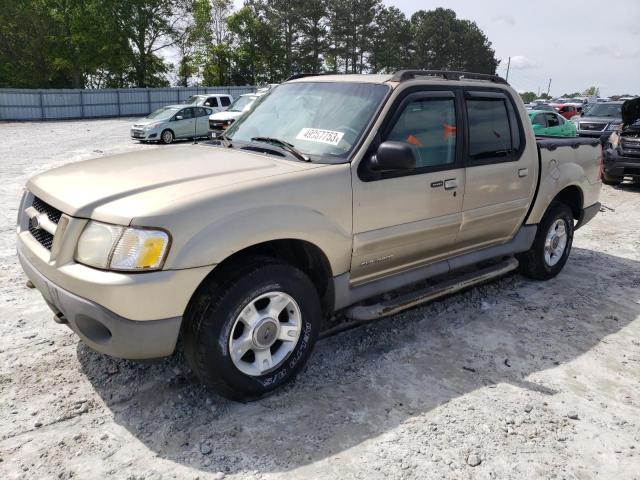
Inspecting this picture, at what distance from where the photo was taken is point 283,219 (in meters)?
3.05

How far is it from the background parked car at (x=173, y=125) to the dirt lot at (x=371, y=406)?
51.7 ft

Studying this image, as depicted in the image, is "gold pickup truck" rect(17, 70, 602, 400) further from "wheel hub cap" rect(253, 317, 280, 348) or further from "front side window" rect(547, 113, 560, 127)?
"front side window" rect(547, 113, 560, 127)

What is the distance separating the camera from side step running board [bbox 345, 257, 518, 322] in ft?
11.9

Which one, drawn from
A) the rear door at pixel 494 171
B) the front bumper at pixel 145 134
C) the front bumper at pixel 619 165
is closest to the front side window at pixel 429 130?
the rear door at pixel 494 171

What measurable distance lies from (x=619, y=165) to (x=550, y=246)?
7.11 meters

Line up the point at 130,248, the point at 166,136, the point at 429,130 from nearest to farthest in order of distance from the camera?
the point at 130,248
the point at 429,130
the point at 166,136

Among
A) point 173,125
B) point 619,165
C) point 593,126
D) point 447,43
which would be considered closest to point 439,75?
point 619,165

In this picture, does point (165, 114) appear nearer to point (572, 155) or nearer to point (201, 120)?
point (201, 120)

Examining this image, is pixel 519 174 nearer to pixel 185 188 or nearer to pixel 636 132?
pixel 185 188

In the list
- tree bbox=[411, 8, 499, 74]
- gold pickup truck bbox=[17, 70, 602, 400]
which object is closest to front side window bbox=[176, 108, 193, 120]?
gold pickup truck bbox=[17, 70, 602, 400]

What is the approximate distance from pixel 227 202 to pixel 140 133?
1814 cm

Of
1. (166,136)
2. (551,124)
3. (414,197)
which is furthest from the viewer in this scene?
(166,136)

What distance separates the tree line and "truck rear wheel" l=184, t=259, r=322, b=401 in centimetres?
4745

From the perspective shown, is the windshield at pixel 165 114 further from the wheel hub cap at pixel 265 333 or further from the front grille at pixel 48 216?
the wheel hub cap at pixel 265 333
